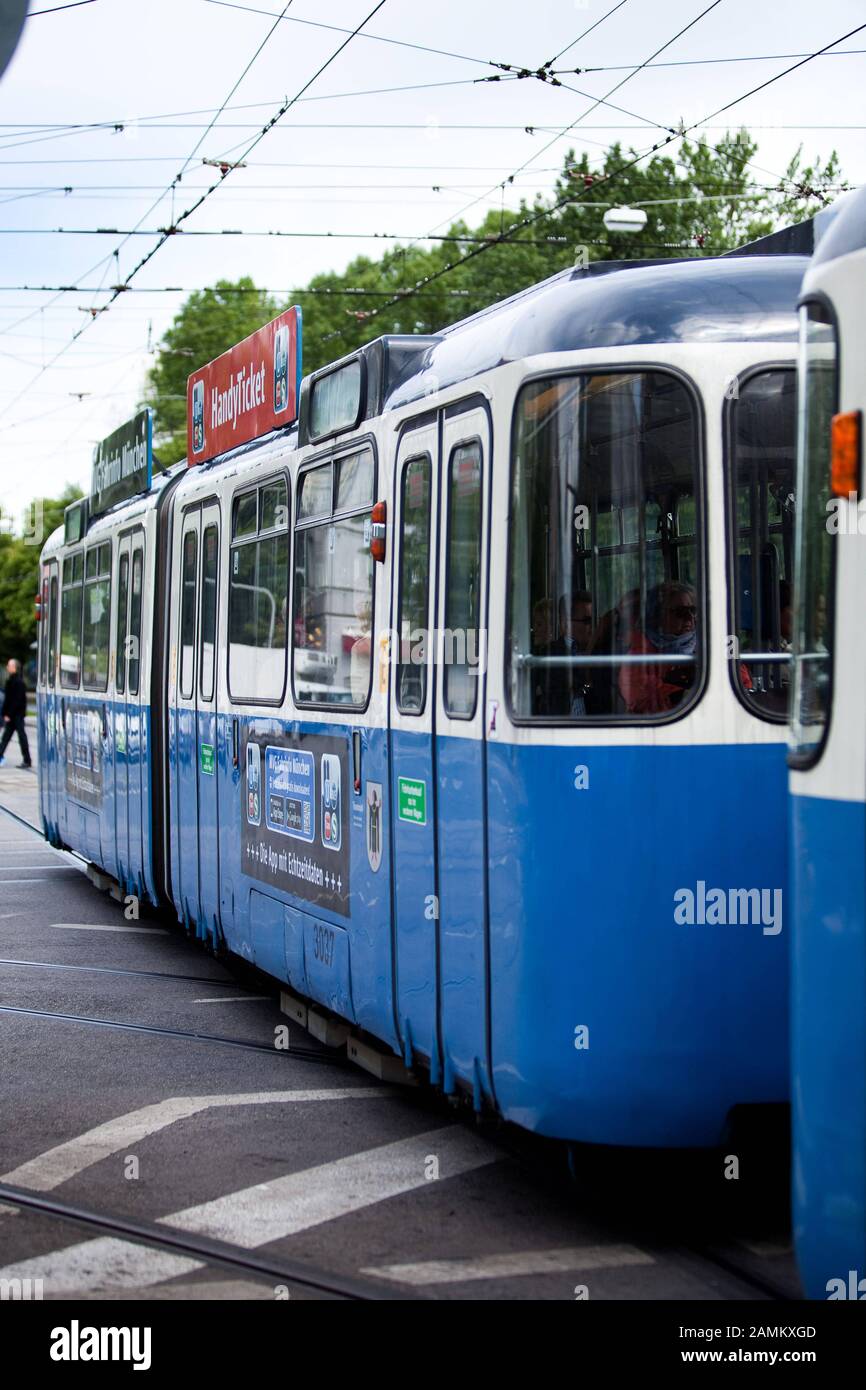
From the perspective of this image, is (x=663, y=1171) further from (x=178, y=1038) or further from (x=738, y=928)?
(x=178, y=1038)

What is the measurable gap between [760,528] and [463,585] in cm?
105

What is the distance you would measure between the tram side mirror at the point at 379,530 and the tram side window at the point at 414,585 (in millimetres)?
193

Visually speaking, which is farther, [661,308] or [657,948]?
[661,308]

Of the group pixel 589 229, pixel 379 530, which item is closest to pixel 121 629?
pixel 379 530

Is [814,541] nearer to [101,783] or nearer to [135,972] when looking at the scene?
[135,972]

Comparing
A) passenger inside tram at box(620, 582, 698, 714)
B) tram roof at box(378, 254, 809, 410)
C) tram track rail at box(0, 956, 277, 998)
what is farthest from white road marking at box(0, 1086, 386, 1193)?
tram roof at box(378, 254, 809, 410)

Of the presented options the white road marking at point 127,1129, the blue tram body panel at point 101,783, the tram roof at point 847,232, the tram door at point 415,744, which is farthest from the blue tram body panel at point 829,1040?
the blue tram body panel at point 101,783

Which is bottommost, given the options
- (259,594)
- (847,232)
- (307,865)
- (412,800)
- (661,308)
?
(307,865)

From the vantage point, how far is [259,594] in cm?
930

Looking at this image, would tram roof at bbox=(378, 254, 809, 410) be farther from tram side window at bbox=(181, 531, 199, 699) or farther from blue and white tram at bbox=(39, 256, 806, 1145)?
tram side window at bbox=(181, 531, 199, 699)

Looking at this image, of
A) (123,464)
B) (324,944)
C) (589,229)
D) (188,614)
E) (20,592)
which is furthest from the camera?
(20,592)

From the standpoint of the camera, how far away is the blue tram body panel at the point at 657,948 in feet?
17.7

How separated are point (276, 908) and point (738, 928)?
3.89 metres

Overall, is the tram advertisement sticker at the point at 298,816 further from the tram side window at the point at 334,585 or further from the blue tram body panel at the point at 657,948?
the blue tram body panel at the point at 657,948
